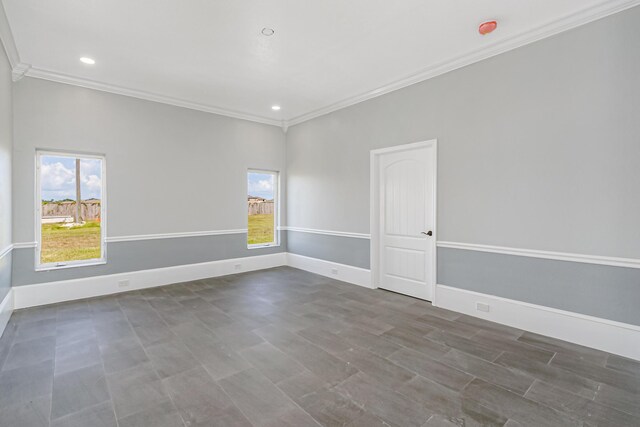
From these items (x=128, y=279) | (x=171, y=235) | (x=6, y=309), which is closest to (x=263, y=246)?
(x=171, y=235)

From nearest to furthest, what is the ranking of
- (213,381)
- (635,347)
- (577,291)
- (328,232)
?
(213,381)
(635,347)
(577,291)
(328,232)

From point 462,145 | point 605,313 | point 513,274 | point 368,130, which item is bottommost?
point 605,313

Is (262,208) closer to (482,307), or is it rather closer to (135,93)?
(135,93)

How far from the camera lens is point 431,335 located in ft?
10.3

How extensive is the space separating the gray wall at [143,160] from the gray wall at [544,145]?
9.94ft

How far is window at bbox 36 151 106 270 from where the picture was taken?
13.6ft

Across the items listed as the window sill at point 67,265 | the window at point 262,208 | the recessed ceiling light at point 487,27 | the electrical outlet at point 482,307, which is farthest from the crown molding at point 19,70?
the electrical outlet at point 482,307

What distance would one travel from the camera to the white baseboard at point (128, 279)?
396 centimetres

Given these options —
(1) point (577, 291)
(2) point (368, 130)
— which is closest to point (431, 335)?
(1) point (577, 291)

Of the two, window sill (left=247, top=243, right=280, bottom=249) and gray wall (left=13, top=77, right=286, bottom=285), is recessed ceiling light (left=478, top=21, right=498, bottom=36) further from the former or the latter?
window sill (left=247, top=243, right=280, bottom=249)

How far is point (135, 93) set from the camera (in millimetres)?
4676

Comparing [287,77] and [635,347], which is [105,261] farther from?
[635,347]

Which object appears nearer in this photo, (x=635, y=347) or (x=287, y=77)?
(x=635, y=347)

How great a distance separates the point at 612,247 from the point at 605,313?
1.99 ft
